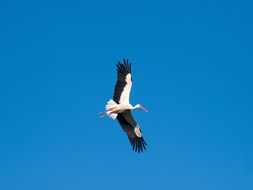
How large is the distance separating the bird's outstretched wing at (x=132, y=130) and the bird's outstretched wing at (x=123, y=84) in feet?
2.41

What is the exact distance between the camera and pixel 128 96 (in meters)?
42.1

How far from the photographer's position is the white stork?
41812 millimetres

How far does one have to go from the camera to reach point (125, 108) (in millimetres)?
41750

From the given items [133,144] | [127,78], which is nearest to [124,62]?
[127,78]

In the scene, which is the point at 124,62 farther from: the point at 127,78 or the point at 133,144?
the point at 133,144

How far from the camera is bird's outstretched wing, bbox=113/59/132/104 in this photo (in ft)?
137

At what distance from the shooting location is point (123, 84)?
42.1 metres

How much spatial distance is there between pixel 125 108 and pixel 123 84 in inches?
47.3

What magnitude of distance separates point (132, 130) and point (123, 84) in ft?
7.48

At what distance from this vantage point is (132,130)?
42375 mm

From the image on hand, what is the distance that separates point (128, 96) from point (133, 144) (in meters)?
2.37

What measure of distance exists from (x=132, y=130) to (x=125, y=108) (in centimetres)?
129

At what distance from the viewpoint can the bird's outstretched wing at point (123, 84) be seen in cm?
4188

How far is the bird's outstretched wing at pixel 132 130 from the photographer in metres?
42.2
